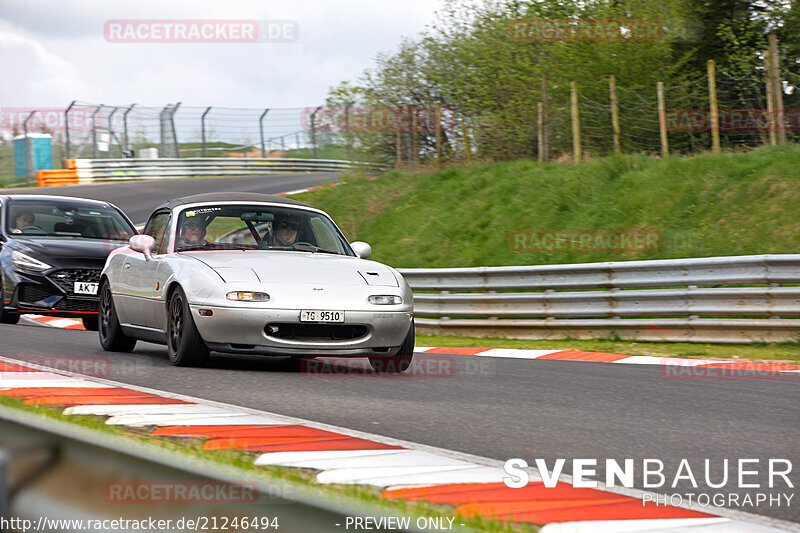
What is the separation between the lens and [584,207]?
17.5m

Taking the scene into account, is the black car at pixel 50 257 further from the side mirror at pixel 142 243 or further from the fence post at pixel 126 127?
the fence post at pixel 126 127

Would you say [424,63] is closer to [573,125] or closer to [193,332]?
[573,125]

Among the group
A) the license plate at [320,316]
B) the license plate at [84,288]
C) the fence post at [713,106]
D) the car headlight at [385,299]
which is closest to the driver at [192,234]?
the license plate at [320,316]

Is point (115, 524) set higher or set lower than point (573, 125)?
lower

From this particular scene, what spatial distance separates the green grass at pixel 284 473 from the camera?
2.32m

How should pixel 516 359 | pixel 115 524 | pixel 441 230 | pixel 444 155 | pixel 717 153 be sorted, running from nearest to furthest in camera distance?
pixel 115 524 < pixel 516 359 < pixel 717 153 < pixel 441 230 < pixel 444 155

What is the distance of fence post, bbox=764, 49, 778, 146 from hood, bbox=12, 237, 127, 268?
1087cm

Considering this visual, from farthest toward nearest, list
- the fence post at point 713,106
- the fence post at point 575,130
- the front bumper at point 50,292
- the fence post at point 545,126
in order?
the fence post at point 545,126 → the fence post at point 575,130 → the fence post at point 713,106 → the front bumper at point 50,292

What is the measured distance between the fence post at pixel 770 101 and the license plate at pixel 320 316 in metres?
11.8

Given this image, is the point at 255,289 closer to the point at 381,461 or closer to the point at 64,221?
the point at 381,461

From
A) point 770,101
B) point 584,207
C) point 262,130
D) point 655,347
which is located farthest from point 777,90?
point 262,130

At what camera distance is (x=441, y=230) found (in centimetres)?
1966

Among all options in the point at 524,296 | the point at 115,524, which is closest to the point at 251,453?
the point at 115,524

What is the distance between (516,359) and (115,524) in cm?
762
